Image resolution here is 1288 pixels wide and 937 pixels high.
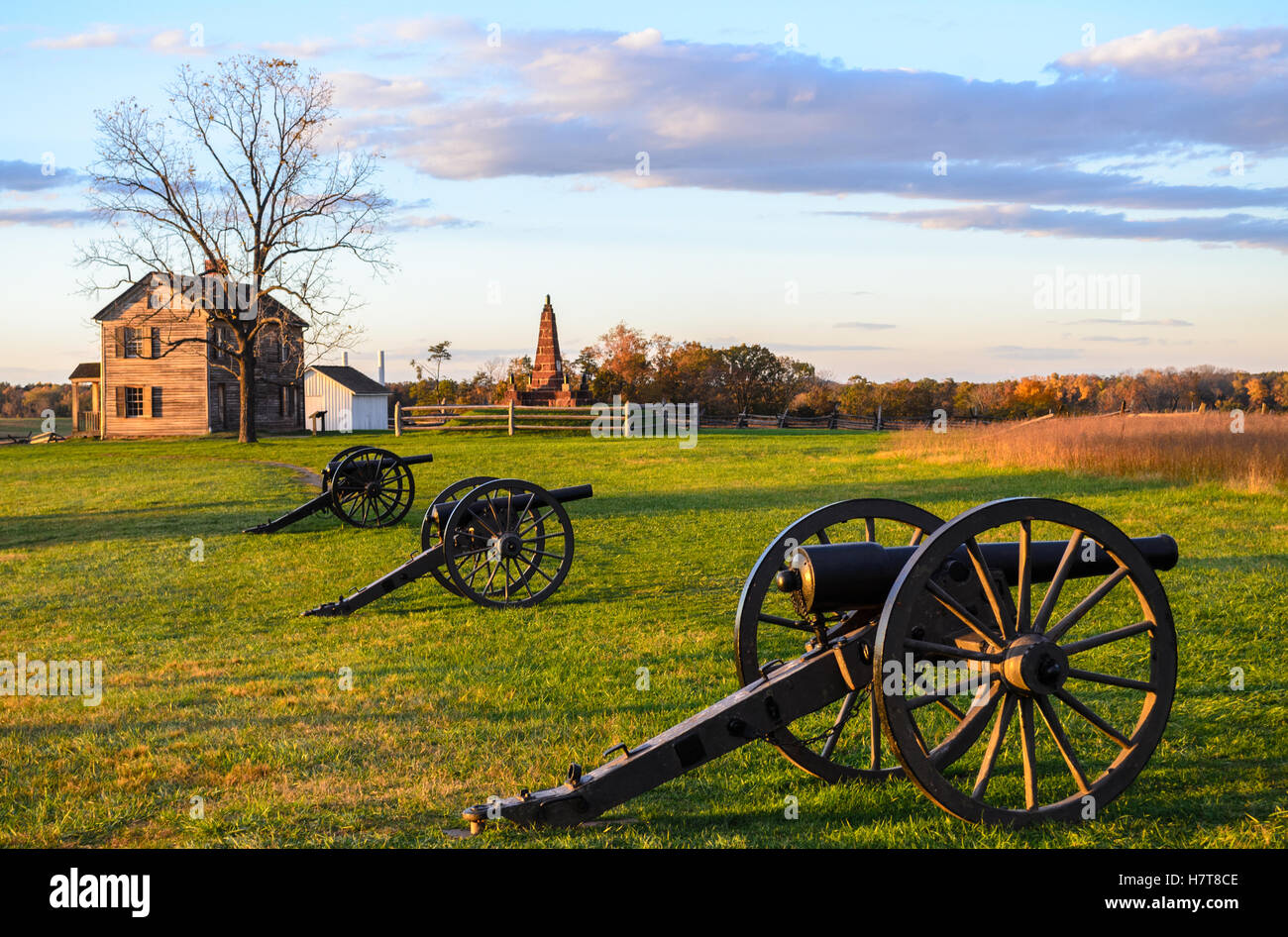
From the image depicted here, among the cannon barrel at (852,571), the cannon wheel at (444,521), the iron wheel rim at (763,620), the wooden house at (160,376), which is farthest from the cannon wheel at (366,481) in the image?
the wooden house at (160,376)

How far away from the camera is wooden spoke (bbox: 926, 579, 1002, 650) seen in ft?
12.3

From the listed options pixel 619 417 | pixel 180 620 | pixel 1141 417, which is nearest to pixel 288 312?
pixel 619 417

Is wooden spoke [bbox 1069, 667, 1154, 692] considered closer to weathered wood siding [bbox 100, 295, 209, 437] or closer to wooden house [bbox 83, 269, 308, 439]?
wooden house [bbox 83, 269, 308, 439]

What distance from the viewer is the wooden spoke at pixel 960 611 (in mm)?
3762

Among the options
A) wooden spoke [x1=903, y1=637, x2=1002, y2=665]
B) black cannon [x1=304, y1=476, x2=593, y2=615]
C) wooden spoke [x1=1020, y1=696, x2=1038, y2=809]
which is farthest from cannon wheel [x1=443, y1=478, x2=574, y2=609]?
wooden spoke [x1=1020, y1=696, x2=1038, y2=809]

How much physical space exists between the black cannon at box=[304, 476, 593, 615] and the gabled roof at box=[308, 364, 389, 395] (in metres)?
47.7

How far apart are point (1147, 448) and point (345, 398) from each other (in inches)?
1722

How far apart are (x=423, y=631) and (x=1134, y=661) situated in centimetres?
524

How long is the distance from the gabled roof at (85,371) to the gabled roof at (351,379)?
10.2 m

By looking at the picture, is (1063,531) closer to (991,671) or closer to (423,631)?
(423,631)

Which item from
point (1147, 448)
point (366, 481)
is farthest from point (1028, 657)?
point (1147, 448)

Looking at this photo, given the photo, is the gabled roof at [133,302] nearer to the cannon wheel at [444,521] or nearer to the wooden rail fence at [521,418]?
the wooden rail fence at [521,418]

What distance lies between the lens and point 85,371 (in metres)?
51.6

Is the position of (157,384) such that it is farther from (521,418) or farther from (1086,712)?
(1086,712)
